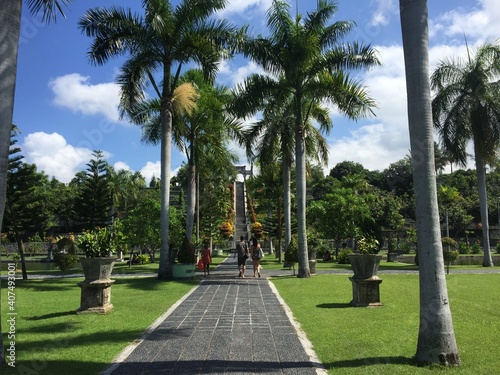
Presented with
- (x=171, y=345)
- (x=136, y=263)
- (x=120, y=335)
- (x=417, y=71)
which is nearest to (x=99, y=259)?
(x=120, y=335)

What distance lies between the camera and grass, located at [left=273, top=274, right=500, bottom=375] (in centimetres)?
496

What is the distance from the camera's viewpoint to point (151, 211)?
25656mm

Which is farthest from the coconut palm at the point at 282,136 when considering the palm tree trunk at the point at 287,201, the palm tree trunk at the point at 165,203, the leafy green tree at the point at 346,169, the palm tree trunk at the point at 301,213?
the leafy green tree at the point at 346,169

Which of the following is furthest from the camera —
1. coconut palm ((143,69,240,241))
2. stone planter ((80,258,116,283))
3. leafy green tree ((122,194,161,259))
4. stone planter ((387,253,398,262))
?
stone planter ((387,253,398,262))

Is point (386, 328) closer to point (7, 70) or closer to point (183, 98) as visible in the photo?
point (7, 70)

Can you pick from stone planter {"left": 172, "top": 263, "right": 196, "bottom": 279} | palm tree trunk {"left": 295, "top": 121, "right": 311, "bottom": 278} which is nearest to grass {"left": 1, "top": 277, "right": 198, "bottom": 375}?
stone planter {"left": 172, "top": 263, "right": 196, "bottom": 279}

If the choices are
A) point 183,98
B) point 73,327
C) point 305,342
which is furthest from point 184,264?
point 305,342

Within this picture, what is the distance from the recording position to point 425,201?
17.0ft

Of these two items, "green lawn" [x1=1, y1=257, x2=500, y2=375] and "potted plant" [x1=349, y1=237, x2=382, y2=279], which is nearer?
"green lawn" [x1=1, y1=257, x2=500, y2=375]

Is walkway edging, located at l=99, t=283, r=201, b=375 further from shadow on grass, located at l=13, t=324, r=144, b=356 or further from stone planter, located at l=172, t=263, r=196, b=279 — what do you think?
stone planter, located at l=172, t=263, r=196, b=279

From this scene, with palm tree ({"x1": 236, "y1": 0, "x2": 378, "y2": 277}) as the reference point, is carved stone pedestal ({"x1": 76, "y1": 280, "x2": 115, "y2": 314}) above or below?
below

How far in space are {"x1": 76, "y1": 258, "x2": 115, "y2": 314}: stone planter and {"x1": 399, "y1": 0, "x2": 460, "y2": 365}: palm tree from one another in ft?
20.0

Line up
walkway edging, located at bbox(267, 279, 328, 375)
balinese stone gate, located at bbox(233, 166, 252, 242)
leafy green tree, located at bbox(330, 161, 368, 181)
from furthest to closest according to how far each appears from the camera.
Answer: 1. leafy green tree, located at bbox(330, 161, 368, 181)
2. balinese stone gate, located at bbox(233, 166, 252, 242)
3. walkway edging, located at bbox(267, 279, 328, 375)

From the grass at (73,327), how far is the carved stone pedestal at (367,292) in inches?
163
